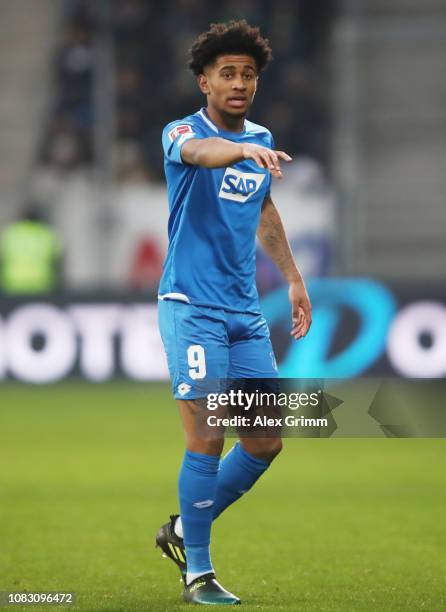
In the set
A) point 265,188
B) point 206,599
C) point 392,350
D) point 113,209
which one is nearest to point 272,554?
point 206,599

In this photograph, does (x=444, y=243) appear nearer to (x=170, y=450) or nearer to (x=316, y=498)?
(x=170, y=450)

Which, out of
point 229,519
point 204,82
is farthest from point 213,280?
point 229,519

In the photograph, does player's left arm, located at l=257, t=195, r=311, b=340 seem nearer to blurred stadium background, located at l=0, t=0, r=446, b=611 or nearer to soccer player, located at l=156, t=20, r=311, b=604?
soccer player, located at l=156, t=20, r=311, b=604

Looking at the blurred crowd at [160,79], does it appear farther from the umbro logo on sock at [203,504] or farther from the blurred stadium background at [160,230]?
the umbro logo on sock at [203,504]

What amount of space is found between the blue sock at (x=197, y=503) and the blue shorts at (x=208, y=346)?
0.23m

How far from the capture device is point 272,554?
226 inches

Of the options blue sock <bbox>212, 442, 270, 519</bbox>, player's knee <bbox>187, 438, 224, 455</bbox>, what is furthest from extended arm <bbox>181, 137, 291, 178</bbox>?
blue sock <bbox>212, 442, 270, 519</bbox>

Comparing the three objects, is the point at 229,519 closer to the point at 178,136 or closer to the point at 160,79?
the point at 178,136

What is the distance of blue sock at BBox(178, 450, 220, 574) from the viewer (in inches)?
179

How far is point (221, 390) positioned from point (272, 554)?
1536mm

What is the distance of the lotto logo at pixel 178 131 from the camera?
4445 millimetres

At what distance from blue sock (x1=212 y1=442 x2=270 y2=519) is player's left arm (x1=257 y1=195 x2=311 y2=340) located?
48 cm

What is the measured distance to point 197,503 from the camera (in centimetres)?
458

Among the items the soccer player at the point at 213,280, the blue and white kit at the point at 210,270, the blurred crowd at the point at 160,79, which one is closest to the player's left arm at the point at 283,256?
the soccer player at the point at 213,280
